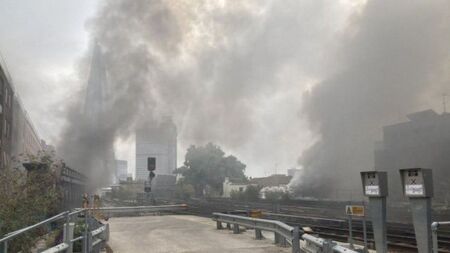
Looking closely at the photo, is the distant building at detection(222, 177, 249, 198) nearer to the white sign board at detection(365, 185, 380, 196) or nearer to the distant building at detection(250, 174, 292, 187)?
the distant building at detection(250, 174, 292, 187)

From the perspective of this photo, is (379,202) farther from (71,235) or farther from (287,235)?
(71,235)

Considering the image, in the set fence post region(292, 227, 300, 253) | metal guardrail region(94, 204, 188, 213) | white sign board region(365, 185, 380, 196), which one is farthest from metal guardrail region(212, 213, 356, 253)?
metal guardrail region(94, 204, 188, 213)

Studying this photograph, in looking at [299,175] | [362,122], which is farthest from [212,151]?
[362,122]

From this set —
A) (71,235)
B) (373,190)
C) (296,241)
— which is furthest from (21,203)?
(373,190)

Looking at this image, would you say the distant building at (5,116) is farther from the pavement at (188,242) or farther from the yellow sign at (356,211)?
the yellow sign at (356,211)

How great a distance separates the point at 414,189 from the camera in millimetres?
7262

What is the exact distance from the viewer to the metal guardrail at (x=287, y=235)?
7.04 metres

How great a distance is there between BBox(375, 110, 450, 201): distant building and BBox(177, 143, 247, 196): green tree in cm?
4889

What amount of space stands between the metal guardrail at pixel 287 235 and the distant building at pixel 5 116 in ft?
117

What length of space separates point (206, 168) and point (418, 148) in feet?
174

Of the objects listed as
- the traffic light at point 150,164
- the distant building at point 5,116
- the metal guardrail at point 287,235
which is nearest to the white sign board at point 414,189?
the metal guardrail at point 287,235

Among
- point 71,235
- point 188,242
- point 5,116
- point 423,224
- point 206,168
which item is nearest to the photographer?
point 423,224

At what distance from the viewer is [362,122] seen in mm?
51875

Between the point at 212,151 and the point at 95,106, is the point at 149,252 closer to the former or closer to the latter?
the point at 95,106
